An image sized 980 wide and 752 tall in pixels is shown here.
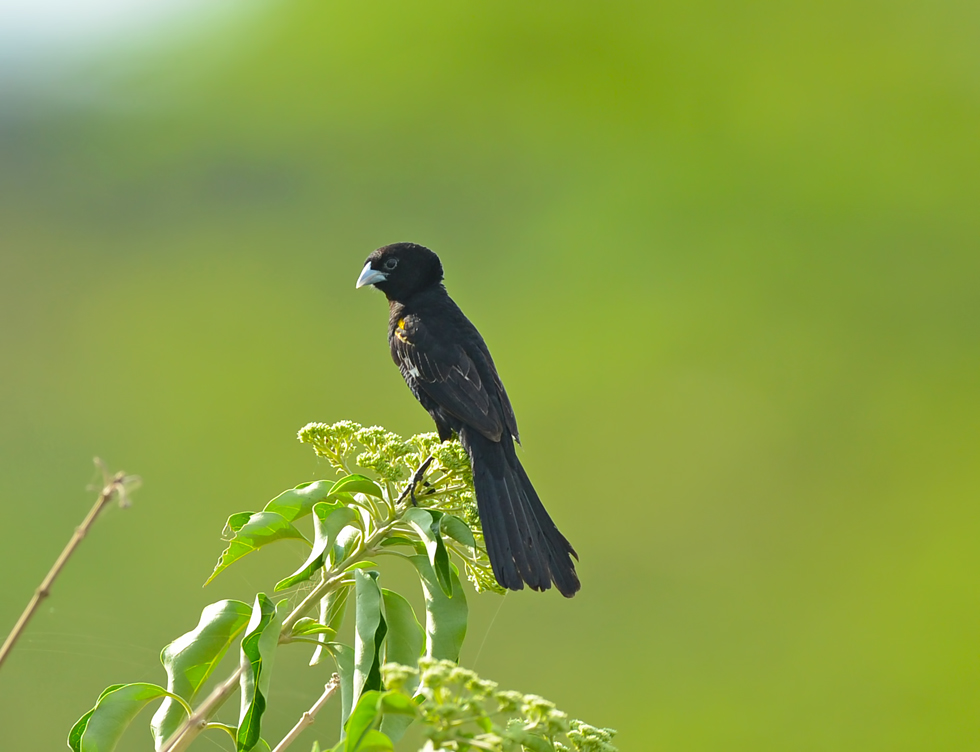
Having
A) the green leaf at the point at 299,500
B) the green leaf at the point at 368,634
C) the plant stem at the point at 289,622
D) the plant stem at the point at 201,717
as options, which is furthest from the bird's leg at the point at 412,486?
the plant stem at the point at 201,717

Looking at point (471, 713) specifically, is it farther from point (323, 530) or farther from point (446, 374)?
point (446, 374)

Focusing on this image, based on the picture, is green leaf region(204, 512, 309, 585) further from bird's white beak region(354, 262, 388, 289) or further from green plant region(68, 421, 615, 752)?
bird's white beak region(354, 262, 388, 289)

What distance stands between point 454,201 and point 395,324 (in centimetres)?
2314

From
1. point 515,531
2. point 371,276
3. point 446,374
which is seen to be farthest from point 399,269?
point 515,531

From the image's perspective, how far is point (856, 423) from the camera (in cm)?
1959

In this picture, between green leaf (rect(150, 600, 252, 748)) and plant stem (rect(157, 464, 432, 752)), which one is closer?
plant stem (rect(157, 464, 432, 752))

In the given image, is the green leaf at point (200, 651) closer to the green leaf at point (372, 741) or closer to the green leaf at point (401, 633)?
the green leaf at point (401, 633)

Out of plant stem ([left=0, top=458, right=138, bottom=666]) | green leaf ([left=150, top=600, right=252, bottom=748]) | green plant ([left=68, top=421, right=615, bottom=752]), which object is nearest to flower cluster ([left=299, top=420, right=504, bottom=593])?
green plant ([left=68, top=421, right=615, bottom=752])

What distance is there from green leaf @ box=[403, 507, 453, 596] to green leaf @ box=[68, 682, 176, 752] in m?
0.44

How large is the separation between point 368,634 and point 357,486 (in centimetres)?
31

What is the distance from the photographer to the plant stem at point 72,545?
0.71 m

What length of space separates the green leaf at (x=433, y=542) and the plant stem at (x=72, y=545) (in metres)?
0.76

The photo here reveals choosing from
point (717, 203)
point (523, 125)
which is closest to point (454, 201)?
point (523, 125)

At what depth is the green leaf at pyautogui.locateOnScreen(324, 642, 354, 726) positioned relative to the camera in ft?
4.57
